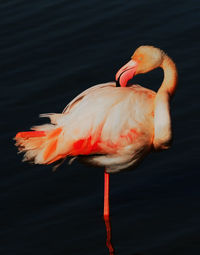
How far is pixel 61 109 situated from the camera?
792 centimetres

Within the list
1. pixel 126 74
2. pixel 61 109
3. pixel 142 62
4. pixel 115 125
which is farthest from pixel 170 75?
pixel 61 109

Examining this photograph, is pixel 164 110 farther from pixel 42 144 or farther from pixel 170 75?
pixel 42 144

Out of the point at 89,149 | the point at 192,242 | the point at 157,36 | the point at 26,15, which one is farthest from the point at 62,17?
the point at 192,242

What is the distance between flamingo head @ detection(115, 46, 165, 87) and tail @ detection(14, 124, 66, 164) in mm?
740

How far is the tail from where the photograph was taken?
6105 millimetres

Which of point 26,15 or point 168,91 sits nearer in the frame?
point 168,91

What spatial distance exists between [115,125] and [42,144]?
70cm

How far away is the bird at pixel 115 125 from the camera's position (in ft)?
19.6

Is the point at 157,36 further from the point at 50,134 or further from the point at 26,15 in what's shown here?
the point at 50,134

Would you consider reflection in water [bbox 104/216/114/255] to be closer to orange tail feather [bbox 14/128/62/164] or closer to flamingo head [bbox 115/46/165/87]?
orange tail feather [bbox 14/128/62/164]

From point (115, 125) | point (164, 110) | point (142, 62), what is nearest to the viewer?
point (164, 110)

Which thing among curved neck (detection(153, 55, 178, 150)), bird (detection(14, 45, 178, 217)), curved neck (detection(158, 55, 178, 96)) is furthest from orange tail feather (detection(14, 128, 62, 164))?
curved neck (detection(158, 55, 178, 96))

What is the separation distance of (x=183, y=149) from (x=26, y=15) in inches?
163

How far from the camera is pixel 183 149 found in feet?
23.1
